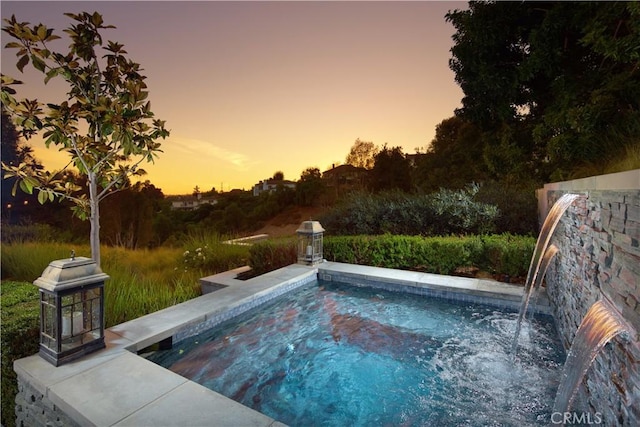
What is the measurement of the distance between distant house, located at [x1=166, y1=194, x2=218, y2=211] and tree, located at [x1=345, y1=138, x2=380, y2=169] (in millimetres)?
10308

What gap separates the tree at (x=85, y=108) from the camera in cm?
277

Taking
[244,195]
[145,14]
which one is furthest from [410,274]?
[244,195]

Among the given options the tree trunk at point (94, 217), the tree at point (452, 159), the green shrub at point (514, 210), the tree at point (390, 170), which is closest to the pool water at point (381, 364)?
the tree trunk at point (94, 217)

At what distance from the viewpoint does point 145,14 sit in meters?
5.65

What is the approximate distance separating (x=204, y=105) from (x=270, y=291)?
249 inches

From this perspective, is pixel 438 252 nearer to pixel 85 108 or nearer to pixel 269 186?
pixel 85 108

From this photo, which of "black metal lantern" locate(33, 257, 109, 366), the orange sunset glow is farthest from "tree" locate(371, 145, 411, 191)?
"black metal lantern" locate(33, 257, 109, 366)

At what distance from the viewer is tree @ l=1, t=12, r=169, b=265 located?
9.08 ft

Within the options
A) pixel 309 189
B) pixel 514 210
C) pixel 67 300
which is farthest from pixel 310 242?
pixel 309 189

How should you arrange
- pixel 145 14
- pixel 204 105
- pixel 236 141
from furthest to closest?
pixel 236 141 → pixel 204 105 → pixel 145 14

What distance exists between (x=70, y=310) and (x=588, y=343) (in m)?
4.08

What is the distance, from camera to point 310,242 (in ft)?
21.1

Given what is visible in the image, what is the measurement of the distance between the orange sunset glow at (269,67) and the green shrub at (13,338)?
9.41ft

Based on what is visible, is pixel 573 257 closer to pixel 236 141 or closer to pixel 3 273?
pixel 3 273
